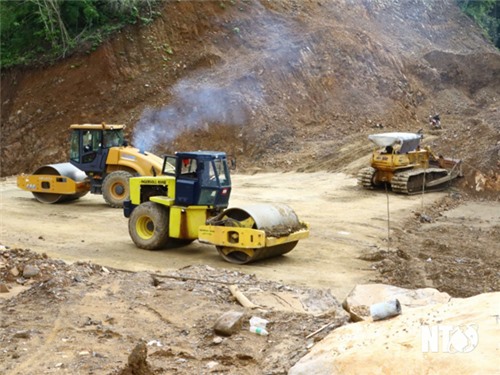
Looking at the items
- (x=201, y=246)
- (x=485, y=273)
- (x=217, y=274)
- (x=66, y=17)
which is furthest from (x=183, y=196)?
(x=66, y=17)

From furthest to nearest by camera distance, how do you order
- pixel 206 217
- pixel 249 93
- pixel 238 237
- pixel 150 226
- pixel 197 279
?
pixel 249 93, pixel 150 226, pixel 206 217, pixel 238 237, pixel 197 279

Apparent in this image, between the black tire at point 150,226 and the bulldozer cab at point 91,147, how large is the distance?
18.2 ft

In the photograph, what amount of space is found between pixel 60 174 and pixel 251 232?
363 inches

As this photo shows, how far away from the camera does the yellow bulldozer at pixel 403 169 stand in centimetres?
2488

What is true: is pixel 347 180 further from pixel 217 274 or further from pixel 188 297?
pixel 188 297

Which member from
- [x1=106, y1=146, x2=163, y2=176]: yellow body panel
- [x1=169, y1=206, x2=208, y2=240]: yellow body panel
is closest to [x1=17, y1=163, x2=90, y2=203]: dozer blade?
[x1=106, y1=146, x2=163, y2=176]: yellow body panel

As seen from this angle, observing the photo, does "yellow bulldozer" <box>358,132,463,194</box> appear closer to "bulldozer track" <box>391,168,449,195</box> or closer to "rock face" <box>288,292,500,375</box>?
"bulldozer track" <box>391,168,449,195</box>

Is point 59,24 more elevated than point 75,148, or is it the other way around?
point 59,24

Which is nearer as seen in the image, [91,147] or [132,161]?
[132,161]

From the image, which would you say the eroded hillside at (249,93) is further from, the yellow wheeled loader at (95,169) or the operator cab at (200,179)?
the operator cab at (200,179)

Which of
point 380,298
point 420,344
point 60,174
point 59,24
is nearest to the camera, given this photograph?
point 420,344

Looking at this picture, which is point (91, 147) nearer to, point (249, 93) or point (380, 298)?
point (249, 93)

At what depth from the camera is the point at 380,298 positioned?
8.70m

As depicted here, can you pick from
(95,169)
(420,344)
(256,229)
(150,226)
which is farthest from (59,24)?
(420,344)
